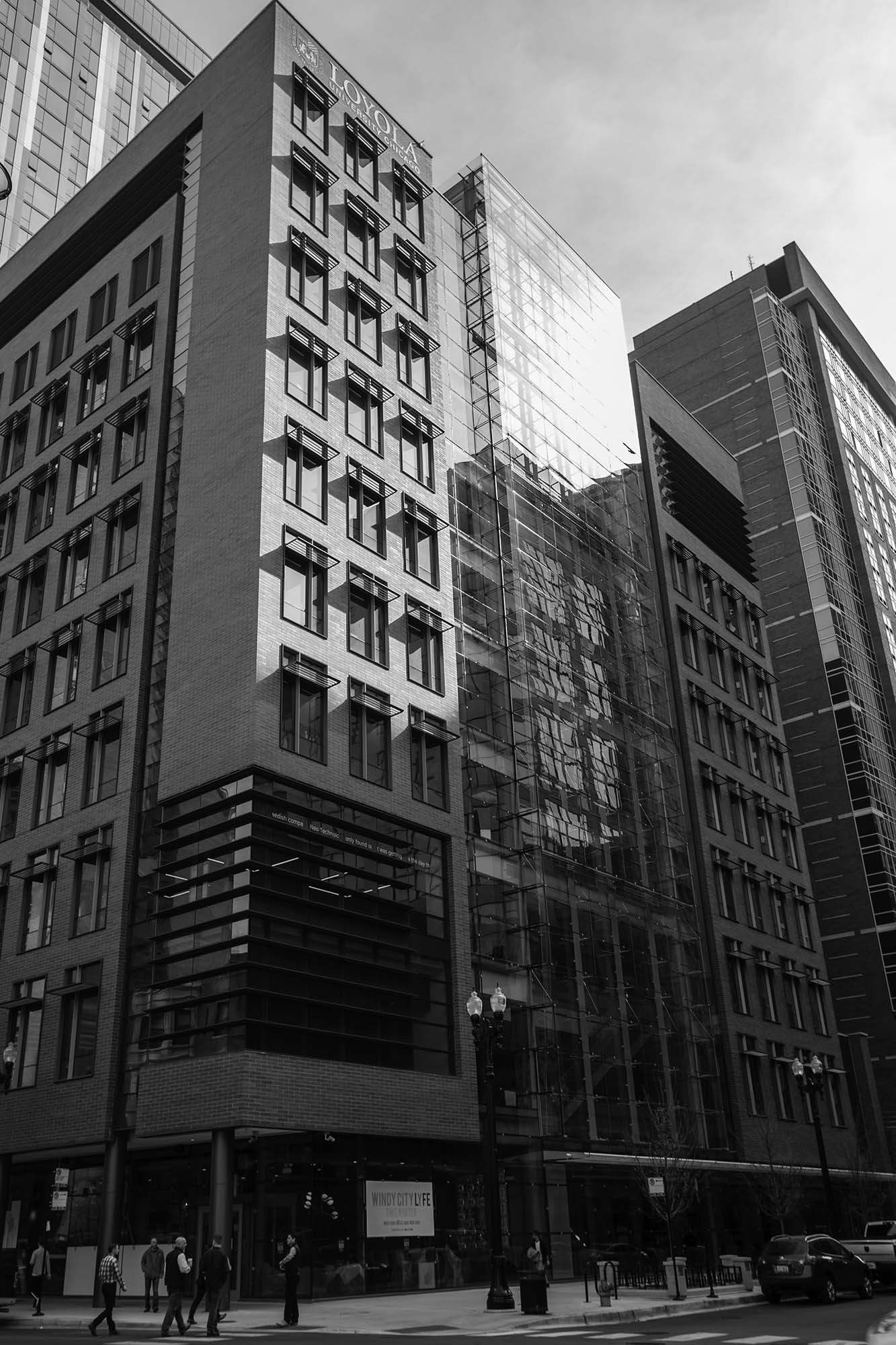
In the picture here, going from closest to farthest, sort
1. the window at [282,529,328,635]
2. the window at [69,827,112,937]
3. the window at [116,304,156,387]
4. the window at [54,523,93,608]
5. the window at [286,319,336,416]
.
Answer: the window at [282,529,328,635] < the window at [69,827,112,937] < the window at [286,319,336,416] < the window at [54,523,93,608] < the window at [116,304,156,387]

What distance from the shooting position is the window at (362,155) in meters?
47.9

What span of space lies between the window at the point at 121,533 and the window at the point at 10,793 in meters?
7.79

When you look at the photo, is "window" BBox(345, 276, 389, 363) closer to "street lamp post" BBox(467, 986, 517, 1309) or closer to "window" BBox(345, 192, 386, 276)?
"window" BBox(345, 192, 386, 276)

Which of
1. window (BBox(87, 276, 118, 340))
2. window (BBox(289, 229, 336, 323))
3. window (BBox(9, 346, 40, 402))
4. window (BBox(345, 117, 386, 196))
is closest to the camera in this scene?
window (BBox(289, 229, 336, 323))

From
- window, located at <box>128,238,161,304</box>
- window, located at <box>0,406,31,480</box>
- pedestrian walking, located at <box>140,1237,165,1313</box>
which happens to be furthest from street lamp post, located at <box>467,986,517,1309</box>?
window, located at <box>0,406,31,480</box>

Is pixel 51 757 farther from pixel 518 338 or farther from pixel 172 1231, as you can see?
pixel 518 338

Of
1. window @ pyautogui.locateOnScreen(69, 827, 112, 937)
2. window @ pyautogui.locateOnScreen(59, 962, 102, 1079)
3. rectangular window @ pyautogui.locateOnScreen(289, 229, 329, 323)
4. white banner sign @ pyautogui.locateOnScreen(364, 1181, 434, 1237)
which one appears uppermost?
rectangular window @ pyautogui.locateOnScreen(289, 229, 329, 323)

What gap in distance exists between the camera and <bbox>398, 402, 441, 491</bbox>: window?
4566cm

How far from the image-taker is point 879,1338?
45.7ft

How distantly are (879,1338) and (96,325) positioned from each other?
154 ft

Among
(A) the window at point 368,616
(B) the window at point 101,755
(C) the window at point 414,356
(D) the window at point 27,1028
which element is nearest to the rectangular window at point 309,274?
(C) the window at point 414,356

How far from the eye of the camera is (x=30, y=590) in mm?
48188

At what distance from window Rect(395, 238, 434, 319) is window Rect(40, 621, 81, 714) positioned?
61.7 ft

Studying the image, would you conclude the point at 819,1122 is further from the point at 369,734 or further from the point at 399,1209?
the point at 369,734
